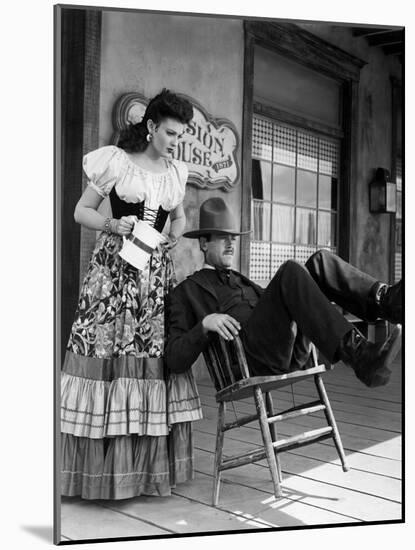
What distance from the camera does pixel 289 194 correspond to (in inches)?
103

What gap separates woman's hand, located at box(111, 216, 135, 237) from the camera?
2262 millimetres

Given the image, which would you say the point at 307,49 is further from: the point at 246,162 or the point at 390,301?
the point at 390,301

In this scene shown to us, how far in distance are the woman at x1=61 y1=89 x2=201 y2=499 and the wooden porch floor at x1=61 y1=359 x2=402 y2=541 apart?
0.11 meters

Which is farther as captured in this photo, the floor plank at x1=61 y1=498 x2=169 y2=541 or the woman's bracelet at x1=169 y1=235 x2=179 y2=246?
the woman's bracelet at x1=169 y1=235 x2=179 y2=246

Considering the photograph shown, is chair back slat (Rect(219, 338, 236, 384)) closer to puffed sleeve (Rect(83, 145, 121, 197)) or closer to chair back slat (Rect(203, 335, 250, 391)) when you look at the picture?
chair back slat (Rect(203, 335, 250, 391))

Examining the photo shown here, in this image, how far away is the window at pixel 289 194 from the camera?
2555 mm

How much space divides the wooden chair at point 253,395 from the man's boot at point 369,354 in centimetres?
33

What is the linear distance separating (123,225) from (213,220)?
0.36m

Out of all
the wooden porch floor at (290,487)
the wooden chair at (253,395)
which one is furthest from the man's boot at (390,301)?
the wooden chair at (253,395)

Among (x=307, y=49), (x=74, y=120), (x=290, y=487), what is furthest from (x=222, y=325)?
(x=307, y=49)

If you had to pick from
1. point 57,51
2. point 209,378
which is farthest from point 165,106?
point 209,378

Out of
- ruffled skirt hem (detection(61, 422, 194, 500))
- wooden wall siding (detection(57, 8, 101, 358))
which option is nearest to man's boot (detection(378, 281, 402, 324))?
ruffled skirt hem (detection(61, 422, 194, 500))

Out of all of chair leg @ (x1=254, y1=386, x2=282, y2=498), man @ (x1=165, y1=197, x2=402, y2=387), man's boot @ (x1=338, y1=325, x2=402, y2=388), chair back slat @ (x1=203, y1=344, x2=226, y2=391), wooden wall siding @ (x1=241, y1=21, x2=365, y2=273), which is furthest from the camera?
wooden wall siding @ (x1=241, y1=21, x2=365, y2=273)

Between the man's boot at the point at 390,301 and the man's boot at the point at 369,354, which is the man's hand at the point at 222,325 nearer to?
the man's boot at the point at 369,354
